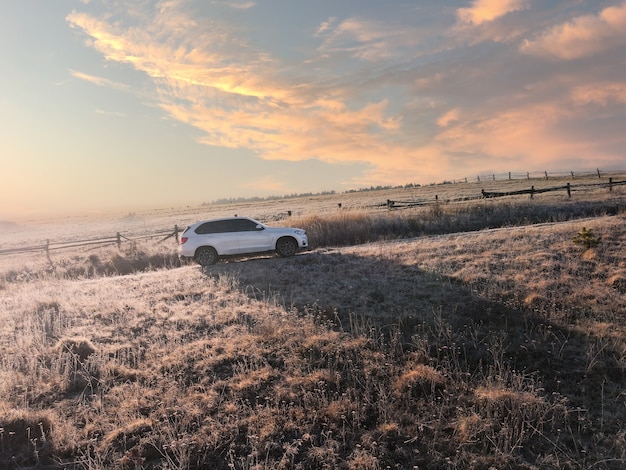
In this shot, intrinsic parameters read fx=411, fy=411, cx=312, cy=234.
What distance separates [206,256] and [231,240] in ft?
3.65

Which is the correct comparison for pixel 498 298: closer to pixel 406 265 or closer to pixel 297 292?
pixel 406 265

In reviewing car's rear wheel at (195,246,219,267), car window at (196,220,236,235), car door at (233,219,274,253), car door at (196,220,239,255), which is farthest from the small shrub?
car's rear wheel at (195,246,219,267)

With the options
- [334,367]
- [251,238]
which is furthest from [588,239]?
[251,238]

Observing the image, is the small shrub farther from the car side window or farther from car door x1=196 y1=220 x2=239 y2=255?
the car side window

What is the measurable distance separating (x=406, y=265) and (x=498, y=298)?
144 inches

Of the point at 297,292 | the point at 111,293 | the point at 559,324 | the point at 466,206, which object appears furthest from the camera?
the point at 466,206

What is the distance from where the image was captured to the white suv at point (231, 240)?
607 inches

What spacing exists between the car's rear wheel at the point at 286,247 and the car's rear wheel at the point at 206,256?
2442mm

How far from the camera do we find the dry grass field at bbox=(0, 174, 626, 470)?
4992 mm

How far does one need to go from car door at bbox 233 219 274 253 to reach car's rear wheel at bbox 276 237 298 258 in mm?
358

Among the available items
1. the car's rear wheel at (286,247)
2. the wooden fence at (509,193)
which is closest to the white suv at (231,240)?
the car's rear wheel at (286,247)

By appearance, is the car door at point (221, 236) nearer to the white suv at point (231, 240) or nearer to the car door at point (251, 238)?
the white suv at point (231, 240)

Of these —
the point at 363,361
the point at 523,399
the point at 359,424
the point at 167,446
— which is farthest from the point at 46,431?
the point at 523,399

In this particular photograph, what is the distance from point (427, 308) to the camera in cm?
957
